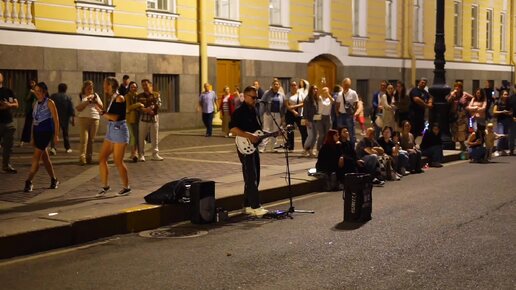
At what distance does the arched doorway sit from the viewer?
1107 inches

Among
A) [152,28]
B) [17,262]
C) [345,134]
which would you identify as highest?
[152,28]

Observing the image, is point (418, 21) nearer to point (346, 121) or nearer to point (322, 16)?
point (322, 16)

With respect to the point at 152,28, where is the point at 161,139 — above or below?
below

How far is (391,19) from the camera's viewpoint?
32719 millimetres

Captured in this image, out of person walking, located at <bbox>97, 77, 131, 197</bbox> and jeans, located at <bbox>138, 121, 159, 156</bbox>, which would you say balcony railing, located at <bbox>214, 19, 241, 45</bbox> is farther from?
person walking, located at <bbox>97, 77, 131, 197</bbox>

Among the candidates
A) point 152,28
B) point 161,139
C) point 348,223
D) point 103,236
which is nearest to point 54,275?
point 103,236

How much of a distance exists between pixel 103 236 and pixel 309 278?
120 inches

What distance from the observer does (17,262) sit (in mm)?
7285

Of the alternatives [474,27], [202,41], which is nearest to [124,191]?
[202,41]

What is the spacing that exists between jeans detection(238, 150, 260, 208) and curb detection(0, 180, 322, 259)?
19.2 inches

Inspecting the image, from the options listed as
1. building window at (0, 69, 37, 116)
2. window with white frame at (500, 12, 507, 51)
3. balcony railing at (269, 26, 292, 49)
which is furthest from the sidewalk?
window with white frame at (500, 12, 507, 51)

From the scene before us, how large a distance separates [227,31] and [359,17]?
8.27 meters

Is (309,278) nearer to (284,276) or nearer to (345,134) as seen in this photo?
(284,276)

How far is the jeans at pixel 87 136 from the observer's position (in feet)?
45.4
